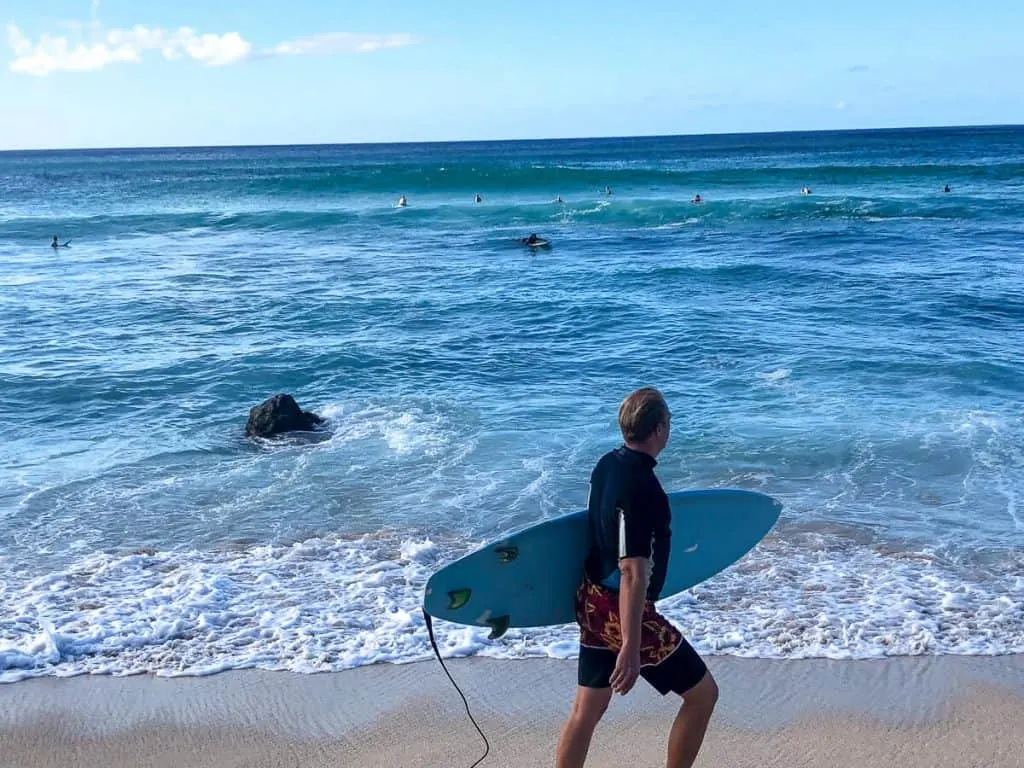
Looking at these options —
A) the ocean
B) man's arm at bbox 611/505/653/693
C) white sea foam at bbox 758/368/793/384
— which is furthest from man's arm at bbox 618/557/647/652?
white sea foam at bbox 758/368/793/384

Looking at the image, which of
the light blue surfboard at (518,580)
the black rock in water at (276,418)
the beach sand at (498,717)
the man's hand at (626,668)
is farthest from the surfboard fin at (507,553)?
the black rock in water at (276,418)

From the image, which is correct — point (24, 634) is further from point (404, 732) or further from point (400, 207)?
point (400, 207)

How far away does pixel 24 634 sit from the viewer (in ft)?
20.9

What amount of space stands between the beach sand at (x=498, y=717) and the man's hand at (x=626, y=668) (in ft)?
4.87

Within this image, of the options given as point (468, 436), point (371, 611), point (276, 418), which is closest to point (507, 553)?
point (371, 611)

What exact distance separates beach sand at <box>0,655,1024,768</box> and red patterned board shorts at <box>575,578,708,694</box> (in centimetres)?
129

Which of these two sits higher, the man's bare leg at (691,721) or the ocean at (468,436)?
the man's bare leg at (691,721)

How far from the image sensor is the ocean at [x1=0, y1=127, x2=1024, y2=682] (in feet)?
21.4

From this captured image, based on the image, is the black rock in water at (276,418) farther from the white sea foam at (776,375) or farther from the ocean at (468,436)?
the white sea foam at (776,375)

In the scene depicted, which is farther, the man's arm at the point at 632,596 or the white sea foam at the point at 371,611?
the white sea foam at the point at 371,611

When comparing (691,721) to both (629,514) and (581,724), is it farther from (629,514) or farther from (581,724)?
(629,514)

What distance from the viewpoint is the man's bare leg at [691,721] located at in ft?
12.2

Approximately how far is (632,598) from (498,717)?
2.18 m

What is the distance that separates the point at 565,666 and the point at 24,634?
11.2 feet
